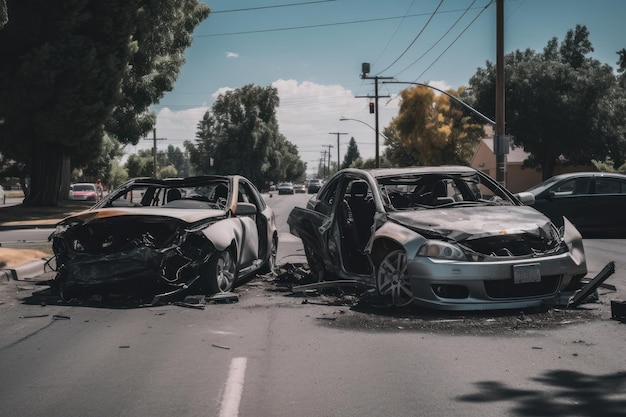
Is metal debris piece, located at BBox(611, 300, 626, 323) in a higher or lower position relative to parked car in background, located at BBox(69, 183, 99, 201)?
lower

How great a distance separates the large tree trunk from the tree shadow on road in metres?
28.4

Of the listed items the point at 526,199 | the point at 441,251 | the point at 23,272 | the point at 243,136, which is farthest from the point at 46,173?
the point at 243,136

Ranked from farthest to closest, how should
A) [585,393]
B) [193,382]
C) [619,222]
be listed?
[619,222] < [193,382] < [585,393]

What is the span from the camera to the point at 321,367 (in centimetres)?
497

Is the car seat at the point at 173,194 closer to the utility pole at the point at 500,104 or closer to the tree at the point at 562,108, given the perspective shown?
the utility pole at the point at 500,104

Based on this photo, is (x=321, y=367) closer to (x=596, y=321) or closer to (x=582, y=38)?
(x=596, y=321)

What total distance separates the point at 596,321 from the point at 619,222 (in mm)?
10304

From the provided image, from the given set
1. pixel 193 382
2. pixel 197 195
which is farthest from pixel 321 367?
Result: pixel 197 195

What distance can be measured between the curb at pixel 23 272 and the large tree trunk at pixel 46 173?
65.6ft

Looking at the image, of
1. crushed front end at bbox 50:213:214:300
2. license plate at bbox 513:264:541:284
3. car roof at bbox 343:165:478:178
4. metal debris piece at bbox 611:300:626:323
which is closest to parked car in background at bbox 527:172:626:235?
car roof at bbox 343:165:478:178

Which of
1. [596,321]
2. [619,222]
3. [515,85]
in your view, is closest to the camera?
[596,321]

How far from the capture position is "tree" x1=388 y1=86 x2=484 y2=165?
63.1 metres

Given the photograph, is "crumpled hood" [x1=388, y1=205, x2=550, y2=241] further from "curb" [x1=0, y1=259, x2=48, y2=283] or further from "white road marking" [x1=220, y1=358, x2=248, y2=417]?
"curb" [x1=0, y1=259, x2=48, y2=283]

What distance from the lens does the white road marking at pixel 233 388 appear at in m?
3.99
